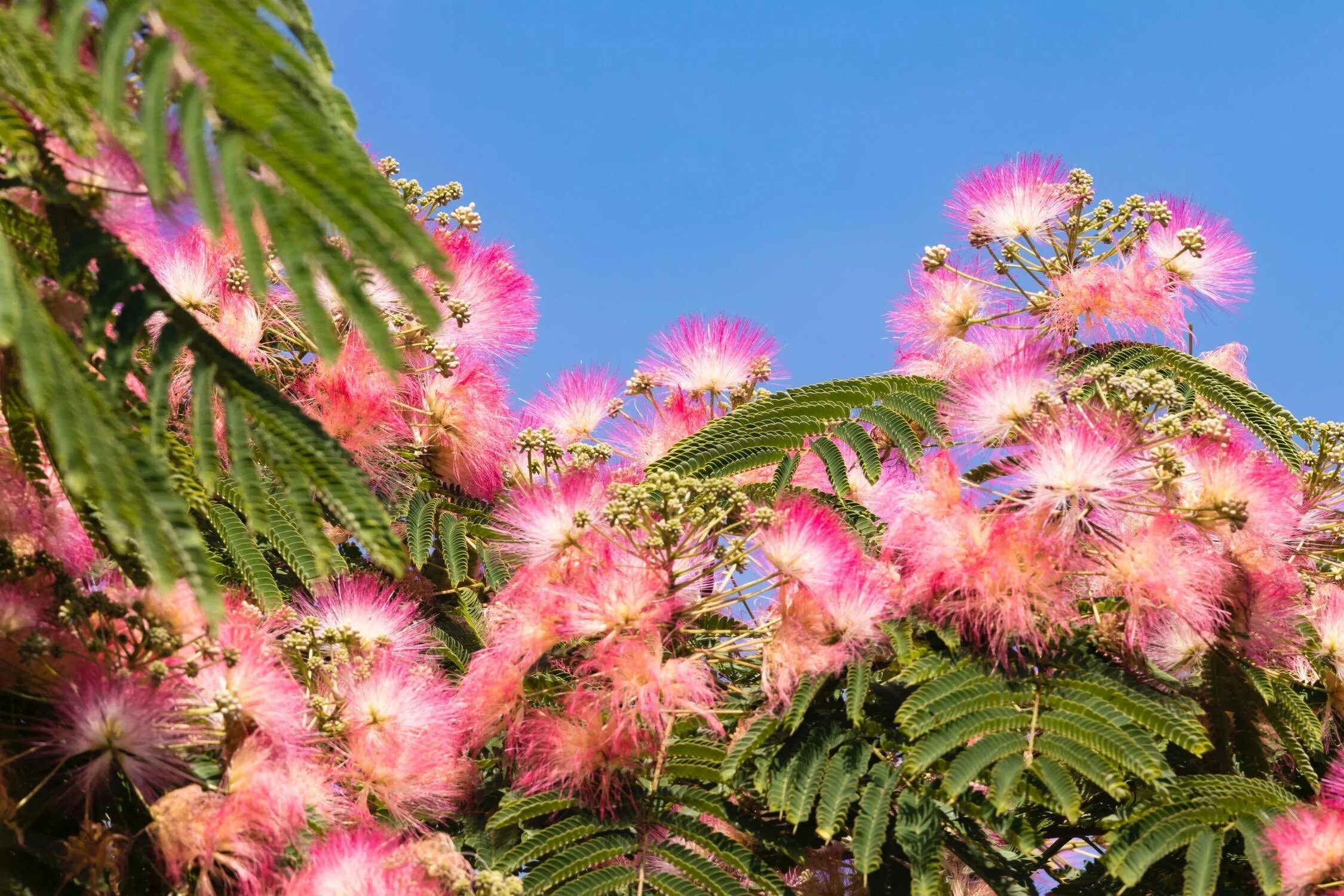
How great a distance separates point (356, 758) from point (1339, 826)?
2.28 metres

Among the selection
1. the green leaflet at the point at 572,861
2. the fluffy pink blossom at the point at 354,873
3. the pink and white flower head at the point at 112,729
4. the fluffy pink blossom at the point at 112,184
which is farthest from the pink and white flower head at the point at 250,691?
the fluffy pink blossom at the point at 112,184

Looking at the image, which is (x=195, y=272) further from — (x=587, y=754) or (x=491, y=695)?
(x=587, y=754)

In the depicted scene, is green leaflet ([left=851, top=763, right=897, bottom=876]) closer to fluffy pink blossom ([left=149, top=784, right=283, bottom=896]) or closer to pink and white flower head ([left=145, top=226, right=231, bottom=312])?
fluffy pink blossom ([left=149, top=784, right=283, bottom=896])

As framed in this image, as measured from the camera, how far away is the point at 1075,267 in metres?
4.68

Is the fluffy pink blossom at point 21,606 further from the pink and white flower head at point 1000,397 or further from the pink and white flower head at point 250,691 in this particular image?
the pink and white flower head at point 1000,397

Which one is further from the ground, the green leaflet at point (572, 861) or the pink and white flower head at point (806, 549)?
the pink and white flower head at point (806, 549)

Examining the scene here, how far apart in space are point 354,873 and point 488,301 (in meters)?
2.30

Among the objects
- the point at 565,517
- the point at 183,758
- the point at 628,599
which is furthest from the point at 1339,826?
the point at 183,758

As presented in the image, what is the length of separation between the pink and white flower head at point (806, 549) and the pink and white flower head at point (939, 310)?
4.34 ft

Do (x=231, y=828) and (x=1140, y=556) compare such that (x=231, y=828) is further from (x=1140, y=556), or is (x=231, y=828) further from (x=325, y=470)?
(x=1140, y=556)

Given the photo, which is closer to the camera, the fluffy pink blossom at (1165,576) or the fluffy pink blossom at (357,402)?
the fluffy pink blossom at (1165,576)

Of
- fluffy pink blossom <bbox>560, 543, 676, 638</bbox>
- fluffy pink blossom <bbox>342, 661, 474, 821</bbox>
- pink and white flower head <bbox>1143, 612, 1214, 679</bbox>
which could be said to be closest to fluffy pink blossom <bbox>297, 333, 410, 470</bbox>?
fluffy pink blossom <bbox>342, 661, 474, 821</bbox>

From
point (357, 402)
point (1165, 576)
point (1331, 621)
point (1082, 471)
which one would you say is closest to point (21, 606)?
point (357, 402)

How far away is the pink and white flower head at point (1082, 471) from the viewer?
11.8 ft
